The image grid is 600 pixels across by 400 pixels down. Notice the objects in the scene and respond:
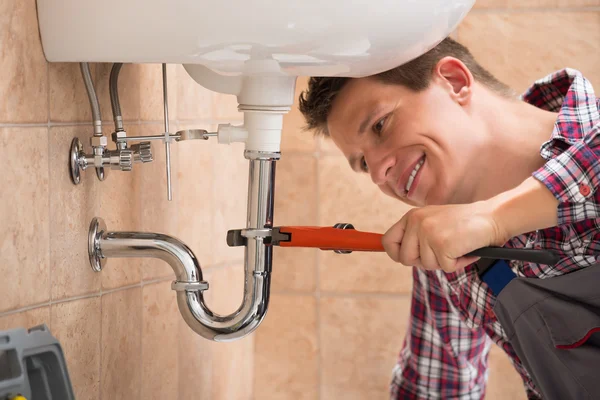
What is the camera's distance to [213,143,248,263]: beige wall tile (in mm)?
1335

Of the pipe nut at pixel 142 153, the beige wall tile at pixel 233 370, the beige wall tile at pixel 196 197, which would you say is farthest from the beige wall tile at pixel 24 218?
the beige wall tile at pixel 233 370

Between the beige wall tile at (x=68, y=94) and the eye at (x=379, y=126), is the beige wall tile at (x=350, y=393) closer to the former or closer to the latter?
the eye at (x=379, y=126)

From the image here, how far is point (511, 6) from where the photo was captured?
146cm

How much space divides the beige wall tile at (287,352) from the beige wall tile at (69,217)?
700mm

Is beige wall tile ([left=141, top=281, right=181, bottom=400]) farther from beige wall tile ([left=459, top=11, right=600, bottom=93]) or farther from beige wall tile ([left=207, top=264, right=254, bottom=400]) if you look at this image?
beige wall tile ([left=459, top=11, right=600, bottom=93])

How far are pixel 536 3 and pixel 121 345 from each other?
1.02 meters

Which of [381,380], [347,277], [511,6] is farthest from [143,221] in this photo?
[511,6]

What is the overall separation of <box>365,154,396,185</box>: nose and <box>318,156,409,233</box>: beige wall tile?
17.7 inches

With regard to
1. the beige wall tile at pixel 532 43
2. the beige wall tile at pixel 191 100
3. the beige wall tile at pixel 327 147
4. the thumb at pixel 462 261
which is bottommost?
the thumb at pixel 462 261

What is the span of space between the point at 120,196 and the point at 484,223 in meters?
0.49

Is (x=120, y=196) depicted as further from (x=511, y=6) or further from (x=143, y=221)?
(x=511, y=6)

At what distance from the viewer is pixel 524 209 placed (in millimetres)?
832

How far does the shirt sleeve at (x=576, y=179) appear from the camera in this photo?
84 centimetres

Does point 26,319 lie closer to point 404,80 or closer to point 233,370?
point 404,80
